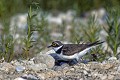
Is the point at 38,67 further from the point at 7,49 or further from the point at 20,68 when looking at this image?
the point at 7,49

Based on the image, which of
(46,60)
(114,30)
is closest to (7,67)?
(46,60)

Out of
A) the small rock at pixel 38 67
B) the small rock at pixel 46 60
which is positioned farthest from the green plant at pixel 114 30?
the small rock at pixel 38 67

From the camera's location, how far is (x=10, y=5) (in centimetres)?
1402

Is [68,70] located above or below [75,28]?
above

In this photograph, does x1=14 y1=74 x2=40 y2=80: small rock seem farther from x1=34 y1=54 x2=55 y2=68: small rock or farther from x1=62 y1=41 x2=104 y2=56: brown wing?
x1=62 y1=41 x2=104 y2=56: brown wing

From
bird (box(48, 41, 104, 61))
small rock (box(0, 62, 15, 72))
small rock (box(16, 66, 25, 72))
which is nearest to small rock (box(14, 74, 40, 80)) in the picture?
small rock (box(16, 66, 25, 72))

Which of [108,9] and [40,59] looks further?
[108,9]

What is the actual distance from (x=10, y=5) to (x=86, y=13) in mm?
3463

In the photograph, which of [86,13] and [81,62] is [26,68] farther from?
[86,13]

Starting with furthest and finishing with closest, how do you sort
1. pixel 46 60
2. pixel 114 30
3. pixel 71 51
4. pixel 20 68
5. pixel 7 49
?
pixel 114 30
pixel 7 49
pixel 71 51
pixel 46 60
pixel 20 68

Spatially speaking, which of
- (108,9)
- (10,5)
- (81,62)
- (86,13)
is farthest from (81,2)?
(81,62)

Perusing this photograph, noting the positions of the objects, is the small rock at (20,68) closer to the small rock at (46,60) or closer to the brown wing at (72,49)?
the small rock at (46,60)

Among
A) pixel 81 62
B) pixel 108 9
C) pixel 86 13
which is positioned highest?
pixel 108 9

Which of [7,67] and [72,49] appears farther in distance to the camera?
[72,49]
